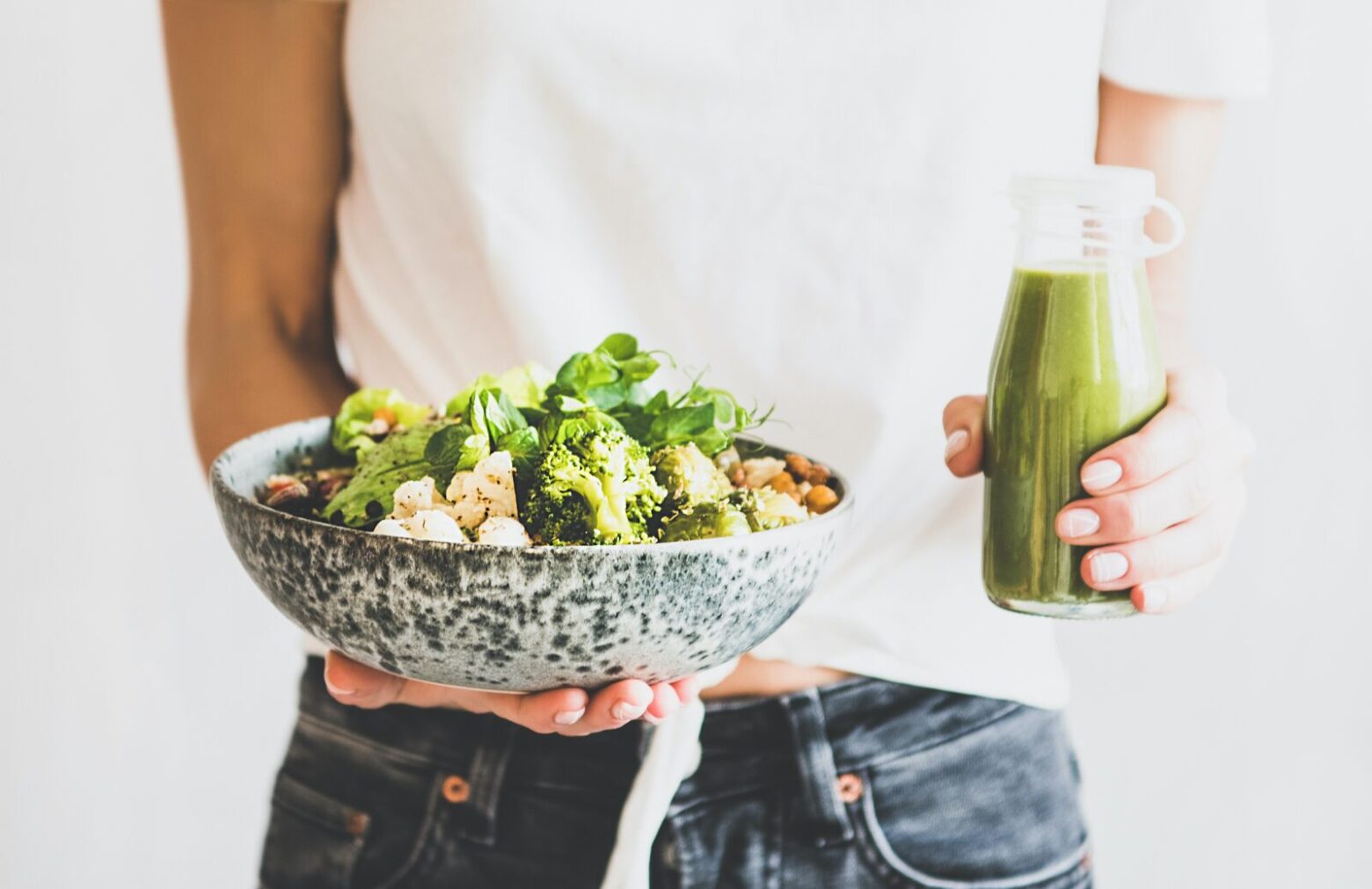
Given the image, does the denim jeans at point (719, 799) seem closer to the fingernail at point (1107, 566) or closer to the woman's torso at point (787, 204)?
the woman's torso at point (787, 204)

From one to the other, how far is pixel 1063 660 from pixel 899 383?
83cm

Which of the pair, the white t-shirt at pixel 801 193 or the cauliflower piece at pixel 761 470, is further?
the white t-shirt at pixel 801 193

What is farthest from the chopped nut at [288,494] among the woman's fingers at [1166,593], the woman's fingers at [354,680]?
the woman's fingers at [1166,593]

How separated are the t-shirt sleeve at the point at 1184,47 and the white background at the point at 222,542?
0.52 metres

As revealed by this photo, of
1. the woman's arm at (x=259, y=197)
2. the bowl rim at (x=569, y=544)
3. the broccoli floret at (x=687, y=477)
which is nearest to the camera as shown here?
the bowl rim at (x=569, y=544)

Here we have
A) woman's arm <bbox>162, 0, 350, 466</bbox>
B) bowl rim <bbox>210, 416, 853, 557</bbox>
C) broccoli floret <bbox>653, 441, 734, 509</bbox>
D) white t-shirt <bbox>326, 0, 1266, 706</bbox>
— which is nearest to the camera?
bowl rim <bbox>210, 416, 853, 557</bbox>

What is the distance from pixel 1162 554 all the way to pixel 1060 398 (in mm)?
129

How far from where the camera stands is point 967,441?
37.5 inches

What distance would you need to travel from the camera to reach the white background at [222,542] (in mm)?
1604

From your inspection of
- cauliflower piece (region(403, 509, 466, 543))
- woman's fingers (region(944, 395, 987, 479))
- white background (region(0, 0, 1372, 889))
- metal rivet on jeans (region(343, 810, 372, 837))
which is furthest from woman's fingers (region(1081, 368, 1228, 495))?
white background (region(0, 0, 1372, 889))

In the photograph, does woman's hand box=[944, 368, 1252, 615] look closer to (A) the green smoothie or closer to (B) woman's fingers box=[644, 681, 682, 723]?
(A) the green smoothie

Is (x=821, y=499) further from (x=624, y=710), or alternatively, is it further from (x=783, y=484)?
(x=624, y=710)

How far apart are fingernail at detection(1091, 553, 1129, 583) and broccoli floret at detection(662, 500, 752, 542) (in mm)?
261

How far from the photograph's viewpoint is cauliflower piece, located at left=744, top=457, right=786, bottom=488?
34.9 inches
